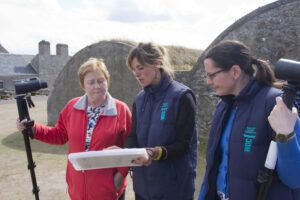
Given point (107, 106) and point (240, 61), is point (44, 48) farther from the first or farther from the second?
point (240, 61)

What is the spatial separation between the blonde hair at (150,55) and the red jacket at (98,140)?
540 millimetres

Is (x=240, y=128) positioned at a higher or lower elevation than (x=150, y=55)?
lower

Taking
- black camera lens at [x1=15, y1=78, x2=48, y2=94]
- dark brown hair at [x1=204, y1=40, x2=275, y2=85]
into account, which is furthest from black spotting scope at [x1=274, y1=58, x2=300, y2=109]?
black camera lens at [x1=15, y1=78, x2=48, y2=94]

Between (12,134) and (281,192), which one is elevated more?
(281,192)

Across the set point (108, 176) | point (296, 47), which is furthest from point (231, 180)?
point (296, 47)

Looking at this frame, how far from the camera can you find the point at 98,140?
122 inches

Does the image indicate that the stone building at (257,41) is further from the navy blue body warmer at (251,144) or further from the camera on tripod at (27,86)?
the navy blue body warmer at (251,144)

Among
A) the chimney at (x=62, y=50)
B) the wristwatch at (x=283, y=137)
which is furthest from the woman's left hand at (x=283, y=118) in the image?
the chimney at (x=62, y=50)

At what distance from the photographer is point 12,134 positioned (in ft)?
37.0

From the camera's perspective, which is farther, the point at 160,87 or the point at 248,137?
the point at 160,87

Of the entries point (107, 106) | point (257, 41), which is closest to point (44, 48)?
point (257, 41)

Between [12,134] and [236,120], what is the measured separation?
10.4 m

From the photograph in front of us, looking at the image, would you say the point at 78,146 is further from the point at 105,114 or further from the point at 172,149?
the point at 172,149

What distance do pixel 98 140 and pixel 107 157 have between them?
A: 673 millimetres
